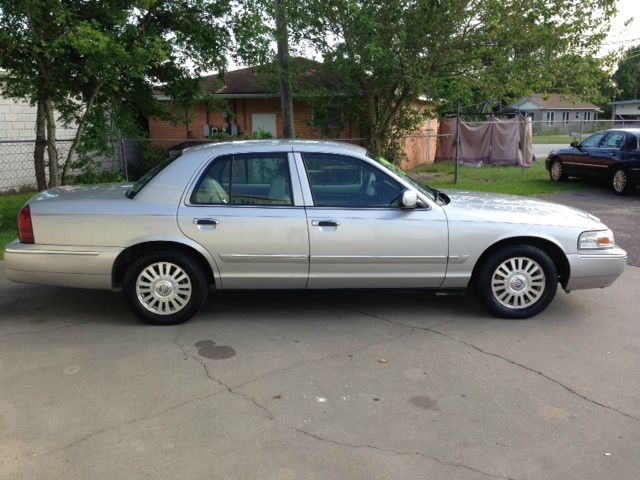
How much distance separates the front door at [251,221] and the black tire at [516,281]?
5.31ft

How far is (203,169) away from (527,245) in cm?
292

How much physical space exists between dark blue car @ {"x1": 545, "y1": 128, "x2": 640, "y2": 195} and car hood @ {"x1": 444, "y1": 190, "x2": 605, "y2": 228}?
8776 mm

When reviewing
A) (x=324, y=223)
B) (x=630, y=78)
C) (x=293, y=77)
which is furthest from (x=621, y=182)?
(x=630, y=78)

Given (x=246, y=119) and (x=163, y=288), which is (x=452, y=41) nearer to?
(x=163, y=288)

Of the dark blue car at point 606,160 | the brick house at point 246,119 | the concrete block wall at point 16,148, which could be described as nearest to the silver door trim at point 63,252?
the concrete block wall at point 16,148

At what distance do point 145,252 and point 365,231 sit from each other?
75.2 inches

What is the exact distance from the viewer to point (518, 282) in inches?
200

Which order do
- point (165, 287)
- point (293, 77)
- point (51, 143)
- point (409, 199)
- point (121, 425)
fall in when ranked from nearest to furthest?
point (121, 425)
point (409, 199)
point (165, 287)
point (51, 143)
point (293, 77)

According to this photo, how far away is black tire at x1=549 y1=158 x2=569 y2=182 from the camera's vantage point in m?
15.2

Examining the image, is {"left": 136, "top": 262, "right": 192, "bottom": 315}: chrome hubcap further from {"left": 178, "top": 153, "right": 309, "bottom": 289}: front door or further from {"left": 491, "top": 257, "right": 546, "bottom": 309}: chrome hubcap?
{"left": 491, "top": 257, "right": 546, "bottom": 309}: chrome hubcap

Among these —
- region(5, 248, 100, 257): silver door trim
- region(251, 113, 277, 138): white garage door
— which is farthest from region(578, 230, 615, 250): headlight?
region(251, 113, 277, 138): white garage door

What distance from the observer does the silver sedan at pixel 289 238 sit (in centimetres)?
481

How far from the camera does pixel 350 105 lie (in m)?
13.6

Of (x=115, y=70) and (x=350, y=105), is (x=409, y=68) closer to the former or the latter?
(x=350, y=105)
